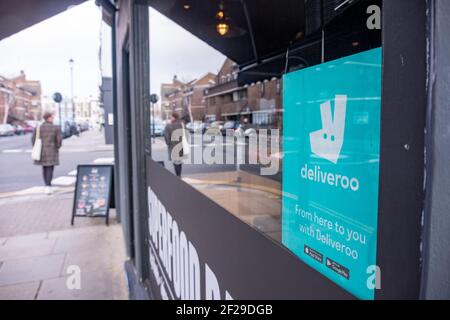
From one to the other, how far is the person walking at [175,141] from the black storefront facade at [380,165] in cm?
10

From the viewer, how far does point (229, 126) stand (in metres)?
1.48

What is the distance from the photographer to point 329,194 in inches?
29.1

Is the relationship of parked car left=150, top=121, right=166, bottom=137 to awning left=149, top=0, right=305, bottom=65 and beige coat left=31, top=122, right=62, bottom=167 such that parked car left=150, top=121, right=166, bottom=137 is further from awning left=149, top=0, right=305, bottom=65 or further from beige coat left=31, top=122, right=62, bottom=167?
beige coat left=31, top=122, right=62, bottom=167

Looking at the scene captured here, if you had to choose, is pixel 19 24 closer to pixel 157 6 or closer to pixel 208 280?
pixel 157 6

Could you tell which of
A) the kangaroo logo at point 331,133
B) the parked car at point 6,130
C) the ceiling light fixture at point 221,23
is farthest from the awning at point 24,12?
the parked car at point 6,130

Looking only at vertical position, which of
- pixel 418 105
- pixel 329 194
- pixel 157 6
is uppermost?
pixel 157 6

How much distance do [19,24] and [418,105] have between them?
3376mm

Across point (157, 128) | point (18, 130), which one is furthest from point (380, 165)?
point (18, 130)

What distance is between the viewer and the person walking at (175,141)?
83.4 inches

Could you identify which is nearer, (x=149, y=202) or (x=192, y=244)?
(x=192, y=244)

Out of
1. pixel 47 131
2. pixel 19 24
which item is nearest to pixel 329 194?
pixel 19 24

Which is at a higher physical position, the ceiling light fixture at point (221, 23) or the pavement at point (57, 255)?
the ceiling light fixture at point (221, 23)

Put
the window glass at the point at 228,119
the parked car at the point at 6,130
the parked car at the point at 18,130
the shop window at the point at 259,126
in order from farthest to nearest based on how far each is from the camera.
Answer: the parked car at the point at 18,130, the parked car at the point at 6,130, the window glass at the point at 228,119, the shop window at the point at 259,126

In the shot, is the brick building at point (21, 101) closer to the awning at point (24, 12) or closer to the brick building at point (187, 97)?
the awning at point (24, 12)
